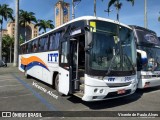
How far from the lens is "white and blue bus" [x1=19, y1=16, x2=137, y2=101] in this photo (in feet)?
24.6

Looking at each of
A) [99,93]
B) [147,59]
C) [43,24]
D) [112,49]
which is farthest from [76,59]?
[43,24]

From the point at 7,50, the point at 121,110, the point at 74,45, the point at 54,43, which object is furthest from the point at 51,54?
the point at 7,50

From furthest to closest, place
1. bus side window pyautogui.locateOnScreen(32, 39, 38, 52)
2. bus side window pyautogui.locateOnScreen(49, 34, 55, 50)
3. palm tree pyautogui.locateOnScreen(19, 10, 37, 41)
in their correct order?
palm tree pyautogui.locateOnScreen(19, 10, 37, 41) → bus side window pyautogui.locateOnScreen(32, 39, 38, 52) → bus side window pyautogui.locateOnScreen(49, 34, 55, 50)

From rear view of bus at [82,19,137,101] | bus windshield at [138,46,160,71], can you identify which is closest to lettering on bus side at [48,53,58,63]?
rear view of bus at [82,19,137,101]

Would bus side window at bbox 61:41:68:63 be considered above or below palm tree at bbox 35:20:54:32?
below

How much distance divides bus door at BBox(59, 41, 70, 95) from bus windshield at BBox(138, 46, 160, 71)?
13.2 ft

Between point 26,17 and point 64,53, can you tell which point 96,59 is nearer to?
point 64,53

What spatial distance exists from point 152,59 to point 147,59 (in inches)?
17.7

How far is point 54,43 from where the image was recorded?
1123cm

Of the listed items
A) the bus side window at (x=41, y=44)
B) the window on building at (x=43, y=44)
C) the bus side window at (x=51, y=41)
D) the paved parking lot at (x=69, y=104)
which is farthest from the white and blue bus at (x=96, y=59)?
the bus side window at (x=41, y=44)

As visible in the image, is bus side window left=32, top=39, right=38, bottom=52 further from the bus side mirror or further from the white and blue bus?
the bus side mirror

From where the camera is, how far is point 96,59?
7566 millimetres

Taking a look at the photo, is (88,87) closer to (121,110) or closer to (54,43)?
(121,110)

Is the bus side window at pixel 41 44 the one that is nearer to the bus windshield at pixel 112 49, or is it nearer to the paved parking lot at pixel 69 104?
the paved parking lot at pixel 69 104
